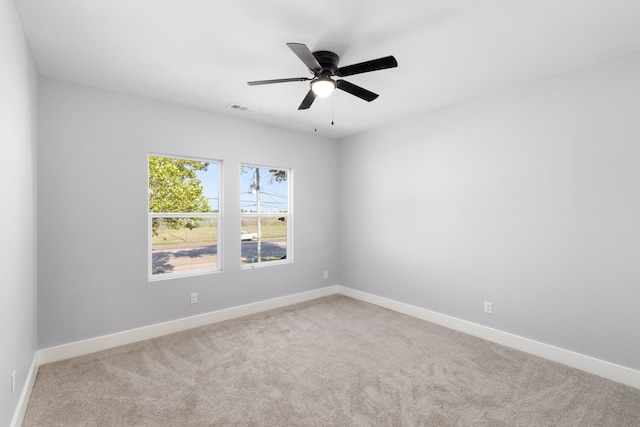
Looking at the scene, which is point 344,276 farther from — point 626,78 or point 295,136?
point 626,78

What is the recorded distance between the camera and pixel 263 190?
463 cm

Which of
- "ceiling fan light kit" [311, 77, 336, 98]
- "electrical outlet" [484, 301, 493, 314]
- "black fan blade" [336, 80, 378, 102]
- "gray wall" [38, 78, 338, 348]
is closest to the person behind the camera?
"ceiling fan light kit" [311, 77, 336, 98]

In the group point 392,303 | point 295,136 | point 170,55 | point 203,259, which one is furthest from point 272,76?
point 392,303

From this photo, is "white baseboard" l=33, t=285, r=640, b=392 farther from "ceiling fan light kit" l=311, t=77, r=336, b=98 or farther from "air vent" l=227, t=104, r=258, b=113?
"ceiling fan light kit" l=311, t=77, r=336, b=98

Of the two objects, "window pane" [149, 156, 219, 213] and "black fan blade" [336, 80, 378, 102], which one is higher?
"black fan blade" [336, 80, 378, 102]

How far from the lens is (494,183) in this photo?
3.39 metres

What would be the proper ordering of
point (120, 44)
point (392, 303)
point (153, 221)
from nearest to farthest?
point (120, 44)
point (153, 221)
point (392, 303)

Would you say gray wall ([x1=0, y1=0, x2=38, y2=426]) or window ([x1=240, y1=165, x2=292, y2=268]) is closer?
gray wall ([x1=0, y1=0, x2=38, y2=426])

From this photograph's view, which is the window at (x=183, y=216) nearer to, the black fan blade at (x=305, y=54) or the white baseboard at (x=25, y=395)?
the white baseboard at (x=25, y=395)

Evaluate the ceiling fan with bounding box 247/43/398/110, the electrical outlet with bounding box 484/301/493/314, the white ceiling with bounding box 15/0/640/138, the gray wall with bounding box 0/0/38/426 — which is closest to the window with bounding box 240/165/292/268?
the white ceiling with bounding box 15/0/640/138

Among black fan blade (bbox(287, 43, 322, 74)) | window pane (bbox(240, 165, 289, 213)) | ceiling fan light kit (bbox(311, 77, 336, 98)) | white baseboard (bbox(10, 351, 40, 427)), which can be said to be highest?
black fan blade (bbox(287, 43, 322, 74))

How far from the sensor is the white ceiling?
2.00 metres

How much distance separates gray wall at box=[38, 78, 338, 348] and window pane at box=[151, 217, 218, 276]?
0.17m

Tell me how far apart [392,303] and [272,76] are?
331cm
